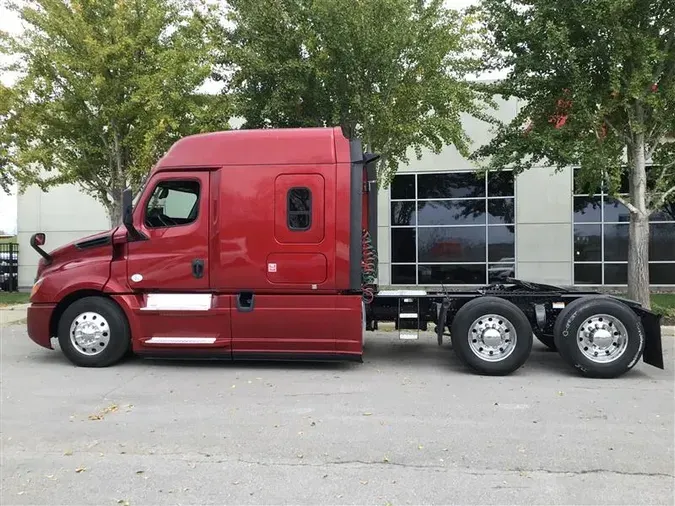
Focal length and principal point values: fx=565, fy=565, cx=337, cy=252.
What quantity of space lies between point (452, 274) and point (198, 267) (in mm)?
12381

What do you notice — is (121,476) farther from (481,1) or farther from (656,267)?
(656,267)

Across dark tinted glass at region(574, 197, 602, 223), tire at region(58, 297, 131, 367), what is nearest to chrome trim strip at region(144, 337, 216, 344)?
tire at region(58, 297, 131, 367)

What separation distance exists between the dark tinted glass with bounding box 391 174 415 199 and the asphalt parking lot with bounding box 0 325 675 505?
11363 millimetres

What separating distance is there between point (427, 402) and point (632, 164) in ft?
26.4

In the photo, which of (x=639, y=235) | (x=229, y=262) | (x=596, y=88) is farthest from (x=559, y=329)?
(x=596, y=88)

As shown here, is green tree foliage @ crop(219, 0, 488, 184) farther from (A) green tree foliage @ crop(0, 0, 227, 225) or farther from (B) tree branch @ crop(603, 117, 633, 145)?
(B) tree branch @ crop(603, 117, 633, 145)

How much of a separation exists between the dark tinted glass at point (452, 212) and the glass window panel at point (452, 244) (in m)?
0.23

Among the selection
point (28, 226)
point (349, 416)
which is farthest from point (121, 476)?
point (28, 226)

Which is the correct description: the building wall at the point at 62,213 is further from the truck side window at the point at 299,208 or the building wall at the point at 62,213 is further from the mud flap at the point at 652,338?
the mud flap at the point at 652,338

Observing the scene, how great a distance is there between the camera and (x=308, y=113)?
11.5 metres

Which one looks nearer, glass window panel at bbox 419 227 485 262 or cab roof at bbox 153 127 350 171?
cab roof at bbox 153 127 350 171

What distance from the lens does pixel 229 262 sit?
6.98 meters

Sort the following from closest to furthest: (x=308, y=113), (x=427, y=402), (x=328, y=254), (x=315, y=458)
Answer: (x=315, y=458)
(x=427, y=402)
(x=328, y=254)
(x=308, y=113)

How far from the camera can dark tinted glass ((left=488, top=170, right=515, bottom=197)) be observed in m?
17.6
